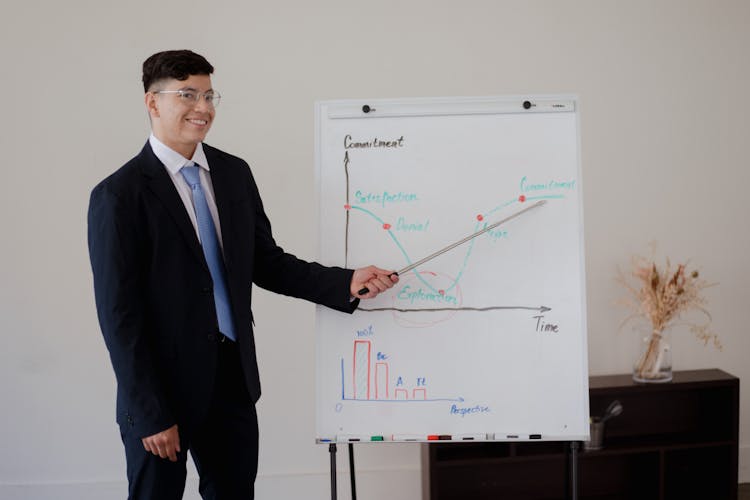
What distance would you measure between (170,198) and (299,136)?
122cm

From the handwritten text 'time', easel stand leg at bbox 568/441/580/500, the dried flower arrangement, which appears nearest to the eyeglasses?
the handwritten text 'time'

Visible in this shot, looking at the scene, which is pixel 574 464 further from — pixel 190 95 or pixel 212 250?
pixel 190 95

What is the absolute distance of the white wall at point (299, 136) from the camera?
282cm

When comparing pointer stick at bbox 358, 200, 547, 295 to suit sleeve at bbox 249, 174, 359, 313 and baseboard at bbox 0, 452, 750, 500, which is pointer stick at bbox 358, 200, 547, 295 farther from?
baseboard at bbox 0, 452, 750, 500

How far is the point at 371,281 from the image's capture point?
6.55ft

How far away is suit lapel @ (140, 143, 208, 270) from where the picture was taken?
1.71m

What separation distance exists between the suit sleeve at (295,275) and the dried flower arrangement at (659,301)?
1.44 metres

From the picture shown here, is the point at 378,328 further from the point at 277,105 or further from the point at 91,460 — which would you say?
the point at 91,460

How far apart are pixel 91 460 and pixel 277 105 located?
5.46 feet

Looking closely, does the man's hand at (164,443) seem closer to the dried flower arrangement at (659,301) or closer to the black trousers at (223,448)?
the black trousers at (223,448)

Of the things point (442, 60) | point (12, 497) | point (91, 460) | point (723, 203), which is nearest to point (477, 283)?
point (442, 60)

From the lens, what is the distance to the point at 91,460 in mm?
2939

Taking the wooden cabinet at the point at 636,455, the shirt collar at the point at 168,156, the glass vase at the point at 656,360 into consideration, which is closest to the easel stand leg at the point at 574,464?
the wooden cabinet at the point at 636,455

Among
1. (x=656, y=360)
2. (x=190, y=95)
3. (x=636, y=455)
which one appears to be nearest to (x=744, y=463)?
(x=636, y=455)
